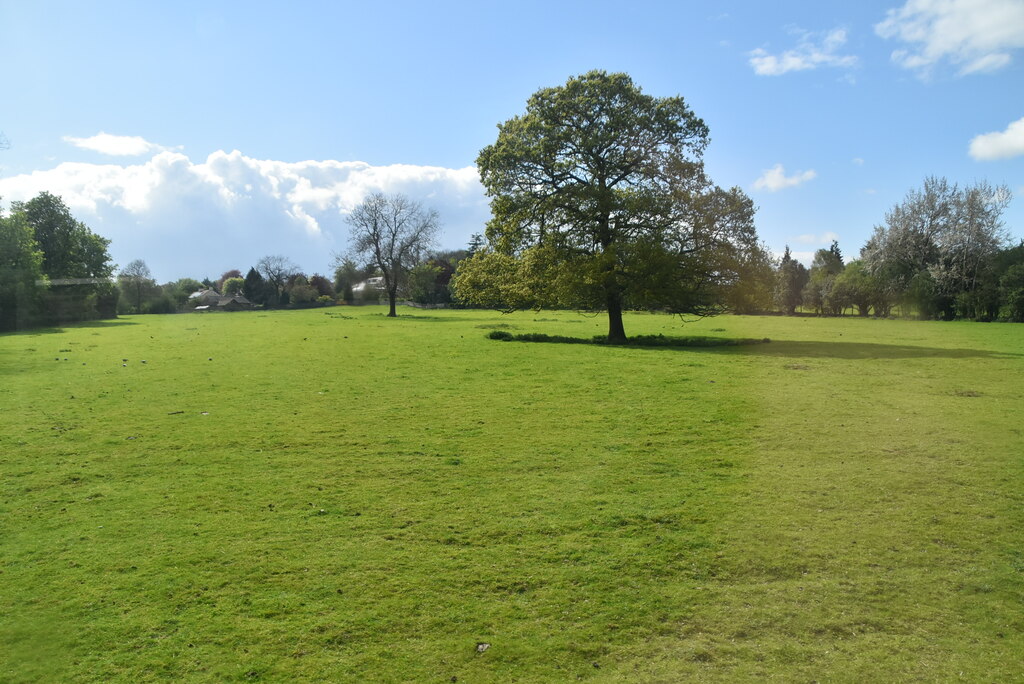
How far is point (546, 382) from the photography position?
1664 centimetres

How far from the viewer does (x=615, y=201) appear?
27375mm

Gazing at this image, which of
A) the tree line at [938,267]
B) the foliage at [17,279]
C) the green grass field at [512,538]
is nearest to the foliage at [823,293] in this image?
the tree line at [938,267]

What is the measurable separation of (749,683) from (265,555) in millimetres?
4542

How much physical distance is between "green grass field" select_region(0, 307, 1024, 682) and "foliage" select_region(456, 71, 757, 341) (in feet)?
47.3

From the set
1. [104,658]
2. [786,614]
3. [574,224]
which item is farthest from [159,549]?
[574,224]

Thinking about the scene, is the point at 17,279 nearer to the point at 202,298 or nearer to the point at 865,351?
the point at 865,351

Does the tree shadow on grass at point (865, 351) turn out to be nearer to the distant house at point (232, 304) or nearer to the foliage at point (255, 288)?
the distant house at point (232, 304)

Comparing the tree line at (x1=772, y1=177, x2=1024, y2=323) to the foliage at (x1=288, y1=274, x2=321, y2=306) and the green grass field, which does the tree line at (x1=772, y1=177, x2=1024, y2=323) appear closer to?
the green grass field

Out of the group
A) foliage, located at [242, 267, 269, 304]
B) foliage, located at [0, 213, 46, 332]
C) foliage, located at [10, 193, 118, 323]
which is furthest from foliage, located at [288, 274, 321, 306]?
foliage, located at [0, 213, 46, 332]

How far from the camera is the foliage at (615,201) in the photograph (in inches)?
1078

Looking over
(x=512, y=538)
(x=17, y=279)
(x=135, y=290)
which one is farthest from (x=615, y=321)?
(x=135, y=290)

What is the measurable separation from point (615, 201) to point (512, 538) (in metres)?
23.0

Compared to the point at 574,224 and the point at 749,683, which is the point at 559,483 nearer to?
the point at 749,683

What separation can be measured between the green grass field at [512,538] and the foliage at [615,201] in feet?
47.3
